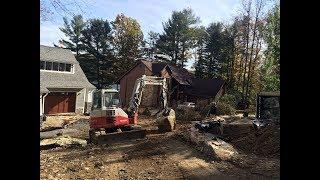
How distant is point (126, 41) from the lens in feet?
205

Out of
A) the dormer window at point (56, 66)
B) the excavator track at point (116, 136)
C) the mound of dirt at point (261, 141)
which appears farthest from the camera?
the dormer window at point (56, 66)

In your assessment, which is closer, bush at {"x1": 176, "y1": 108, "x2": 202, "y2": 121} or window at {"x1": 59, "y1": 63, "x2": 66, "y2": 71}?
bush at {"x1": 176, "y1": 108, "x2": 202, "y2": 121}

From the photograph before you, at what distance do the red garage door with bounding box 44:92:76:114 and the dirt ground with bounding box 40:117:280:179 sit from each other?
1837cm

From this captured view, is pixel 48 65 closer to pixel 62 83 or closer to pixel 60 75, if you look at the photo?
pixel 60 75

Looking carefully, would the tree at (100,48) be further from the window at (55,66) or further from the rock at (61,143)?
the rock at (61,143)

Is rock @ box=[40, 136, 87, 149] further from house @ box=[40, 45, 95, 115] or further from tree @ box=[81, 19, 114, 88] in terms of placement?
tree @ box=[81, 19, 114, 88]

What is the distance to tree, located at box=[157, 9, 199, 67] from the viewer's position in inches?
2510

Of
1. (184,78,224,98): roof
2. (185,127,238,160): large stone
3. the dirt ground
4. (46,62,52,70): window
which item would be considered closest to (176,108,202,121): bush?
(185,127,238,160): large stone

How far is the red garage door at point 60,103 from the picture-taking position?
111ft

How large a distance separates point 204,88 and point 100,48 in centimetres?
2621

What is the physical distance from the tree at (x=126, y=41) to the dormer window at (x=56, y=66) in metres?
21.9

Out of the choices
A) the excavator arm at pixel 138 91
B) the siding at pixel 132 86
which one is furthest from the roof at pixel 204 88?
the excavator arm at pixel 138 91

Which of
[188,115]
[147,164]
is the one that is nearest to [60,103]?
[188,115]
